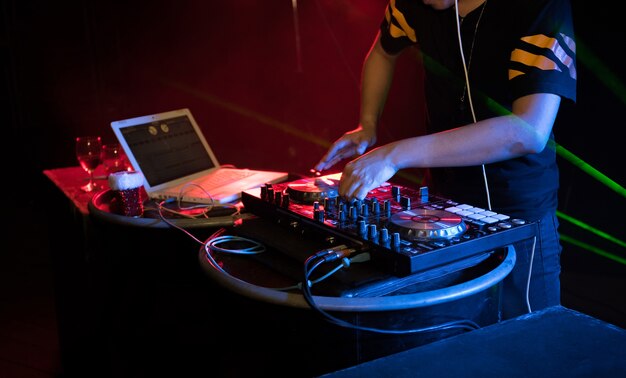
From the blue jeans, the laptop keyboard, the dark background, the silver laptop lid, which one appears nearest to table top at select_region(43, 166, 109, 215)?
the silver laptop lid

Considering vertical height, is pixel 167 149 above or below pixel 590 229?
above

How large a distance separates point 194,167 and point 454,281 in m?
1.18

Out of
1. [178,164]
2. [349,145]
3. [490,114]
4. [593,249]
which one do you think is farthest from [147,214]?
[593,249]

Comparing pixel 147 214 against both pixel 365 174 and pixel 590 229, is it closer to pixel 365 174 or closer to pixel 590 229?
pixel 365 174

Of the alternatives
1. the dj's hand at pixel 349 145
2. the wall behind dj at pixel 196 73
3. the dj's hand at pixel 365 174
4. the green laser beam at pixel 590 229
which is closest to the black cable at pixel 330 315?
the dj's hand at pixel 365 174

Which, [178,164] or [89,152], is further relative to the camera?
[89,152]

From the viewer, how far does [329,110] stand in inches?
169

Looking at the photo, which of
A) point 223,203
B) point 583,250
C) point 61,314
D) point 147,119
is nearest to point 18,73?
point 61,314

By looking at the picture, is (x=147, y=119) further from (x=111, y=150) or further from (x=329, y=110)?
(x=329, y=110)

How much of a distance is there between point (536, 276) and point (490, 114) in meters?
0.44

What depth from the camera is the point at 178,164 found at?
1998 mm

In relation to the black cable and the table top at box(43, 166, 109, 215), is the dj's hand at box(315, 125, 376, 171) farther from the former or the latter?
the table top at box(43, 166, 109, 215)

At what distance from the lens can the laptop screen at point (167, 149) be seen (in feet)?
6.20

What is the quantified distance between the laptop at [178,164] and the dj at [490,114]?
1.24 feet
